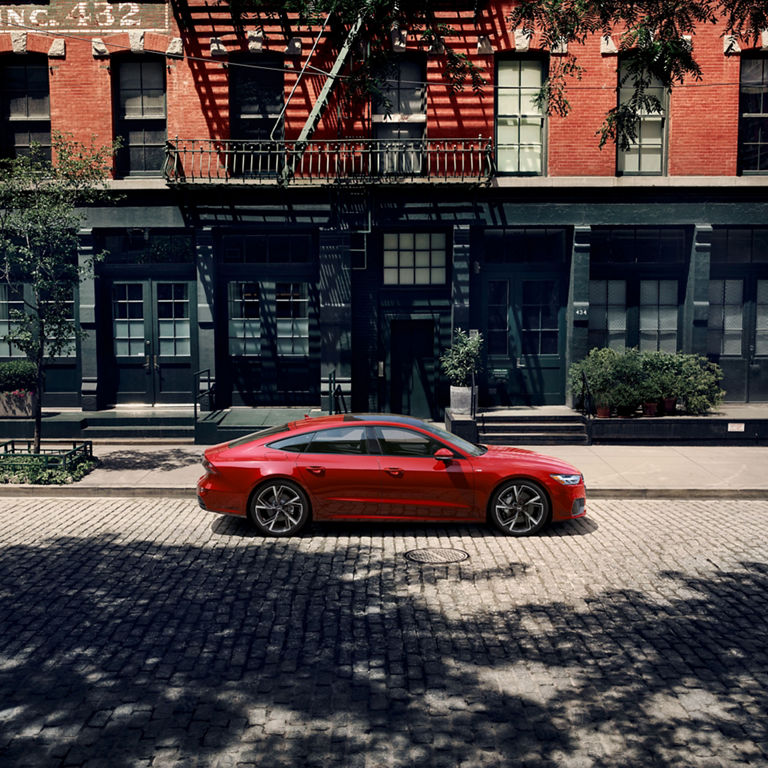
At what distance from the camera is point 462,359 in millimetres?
17031

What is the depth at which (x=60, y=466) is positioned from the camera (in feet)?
42.5

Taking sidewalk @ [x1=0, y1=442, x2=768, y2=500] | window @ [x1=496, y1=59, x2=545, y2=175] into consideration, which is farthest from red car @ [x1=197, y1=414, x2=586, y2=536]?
window @ [x1=496, y1=59, x2=545, y2=175]

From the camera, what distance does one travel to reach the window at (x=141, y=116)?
58.6ft

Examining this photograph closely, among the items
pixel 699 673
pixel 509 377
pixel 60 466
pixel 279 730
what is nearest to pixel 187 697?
pixel 279 730

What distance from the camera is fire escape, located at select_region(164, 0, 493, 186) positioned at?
16.9 m

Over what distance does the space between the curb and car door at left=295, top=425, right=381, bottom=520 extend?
10.5 ft

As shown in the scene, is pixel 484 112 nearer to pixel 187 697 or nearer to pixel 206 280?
pixel 206 280

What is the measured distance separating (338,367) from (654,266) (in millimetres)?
7516

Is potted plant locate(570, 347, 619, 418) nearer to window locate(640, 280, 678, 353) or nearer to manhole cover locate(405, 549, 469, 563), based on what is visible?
window locate(640, 280, 678, 353)

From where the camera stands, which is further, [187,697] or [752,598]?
[752,598]

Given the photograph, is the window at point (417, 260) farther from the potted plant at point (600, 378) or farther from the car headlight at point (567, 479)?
the car headlight at point (567, 479)

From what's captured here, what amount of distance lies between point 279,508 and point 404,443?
1727 mm

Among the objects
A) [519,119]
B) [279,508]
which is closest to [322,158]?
[519,119]

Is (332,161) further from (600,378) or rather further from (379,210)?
(600,378)
